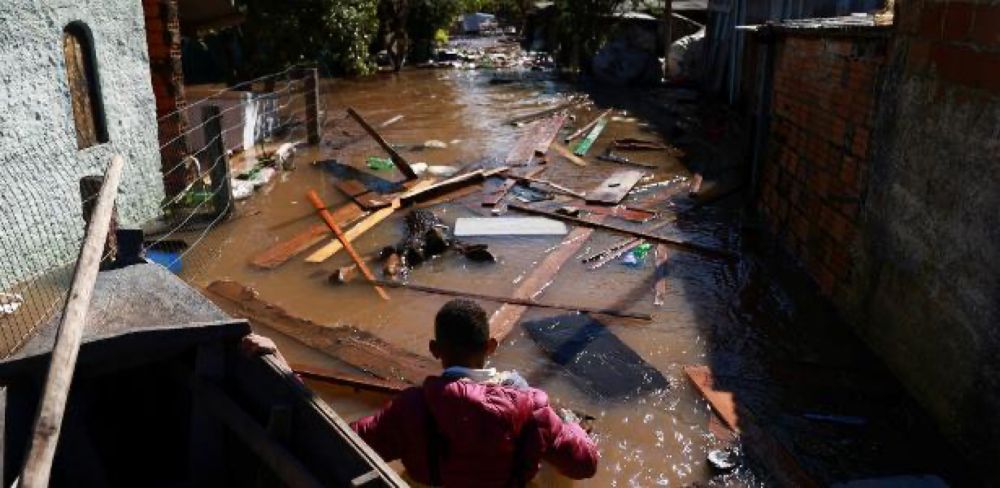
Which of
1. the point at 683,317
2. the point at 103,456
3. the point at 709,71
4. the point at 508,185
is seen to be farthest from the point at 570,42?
the point at 103,456

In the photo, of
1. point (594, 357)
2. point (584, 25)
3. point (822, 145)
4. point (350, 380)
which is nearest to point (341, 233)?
point (350, 380)

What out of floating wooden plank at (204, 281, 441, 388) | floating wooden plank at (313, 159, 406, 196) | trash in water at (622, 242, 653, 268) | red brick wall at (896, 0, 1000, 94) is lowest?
floating wooden plank at (204, 281, 441, 388)

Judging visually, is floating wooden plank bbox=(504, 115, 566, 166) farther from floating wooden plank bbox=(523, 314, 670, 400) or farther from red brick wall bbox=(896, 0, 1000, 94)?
red brick wall bbox=(896, 0, 1000, 94)

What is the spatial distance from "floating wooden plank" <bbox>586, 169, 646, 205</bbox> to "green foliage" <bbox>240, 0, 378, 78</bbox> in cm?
904

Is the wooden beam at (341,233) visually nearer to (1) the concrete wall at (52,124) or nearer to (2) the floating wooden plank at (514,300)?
(2) the floating wooden plank at (514,300)

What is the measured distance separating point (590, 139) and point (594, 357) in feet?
28.7

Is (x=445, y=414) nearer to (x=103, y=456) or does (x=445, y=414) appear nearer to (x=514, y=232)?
(x=103, y=456)

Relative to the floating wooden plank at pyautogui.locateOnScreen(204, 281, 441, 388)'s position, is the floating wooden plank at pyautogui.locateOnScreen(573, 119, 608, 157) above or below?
above

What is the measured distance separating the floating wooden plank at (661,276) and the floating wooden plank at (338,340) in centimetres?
251

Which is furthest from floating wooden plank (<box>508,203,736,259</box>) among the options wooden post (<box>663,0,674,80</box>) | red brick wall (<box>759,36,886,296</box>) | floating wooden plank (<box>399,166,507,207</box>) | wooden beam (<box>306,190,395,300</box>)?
wooden post (<box>663,0,674,80</box>)

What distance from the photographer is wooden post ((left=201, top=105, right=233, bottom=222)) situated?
336 inches

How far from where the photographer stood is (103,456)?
343 centimetres

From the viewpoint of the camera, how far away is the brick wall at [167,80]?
8852 millimetres

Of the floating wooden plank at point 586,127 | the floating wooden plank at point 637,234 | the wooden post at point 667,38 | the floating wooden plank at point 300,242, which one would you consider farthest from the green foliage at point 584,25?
the floating wooden plank at point 300,242
